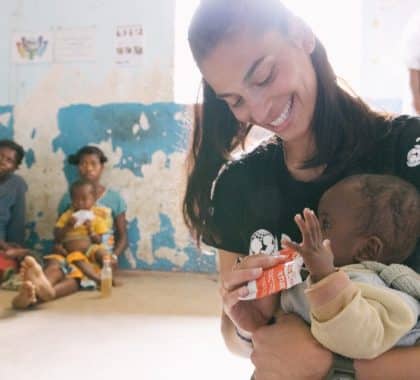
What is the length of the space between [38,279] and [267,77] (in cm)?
219

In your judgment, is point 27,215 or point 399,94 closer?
point 399,94

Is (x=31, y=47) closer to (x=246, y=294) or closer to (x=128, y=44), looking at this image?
(x=128, y=44)

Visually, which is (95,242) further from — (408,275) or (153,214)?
(408,275)

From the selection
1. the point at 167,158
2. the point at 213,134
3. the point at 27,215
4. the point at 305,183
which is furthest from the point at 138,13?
→ the point at 305,183

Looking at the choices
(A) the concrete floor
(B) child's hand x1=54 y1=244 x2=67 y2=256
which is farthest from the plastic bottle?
(B) child's hand x1=54 y1=244 x2=67 y2=256

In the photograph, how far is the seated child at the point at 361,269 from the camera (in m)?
0.78

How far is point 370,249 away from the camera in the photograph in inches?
37.6

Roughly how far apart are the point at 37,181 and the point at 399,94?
2.46 meters

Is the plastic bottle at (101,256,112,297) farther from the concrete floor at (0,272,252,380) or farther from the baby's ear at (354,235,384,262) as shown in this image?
the baby's ear at (354,235,384,262)

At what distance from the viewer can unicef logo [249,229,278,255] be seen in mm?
1120

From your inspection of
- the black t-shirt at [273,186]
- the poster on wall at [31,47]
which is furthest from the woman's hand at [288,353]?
the poster on wall at [31,47]

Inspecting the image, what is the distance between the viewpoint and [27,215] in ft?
12.4

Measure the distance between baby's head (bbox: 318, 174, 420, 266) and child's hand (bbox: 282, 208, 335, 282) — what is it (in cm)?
19

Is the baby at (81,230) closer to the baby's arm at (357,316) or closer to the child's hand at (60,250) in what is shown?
the child's hand at (60,250)
